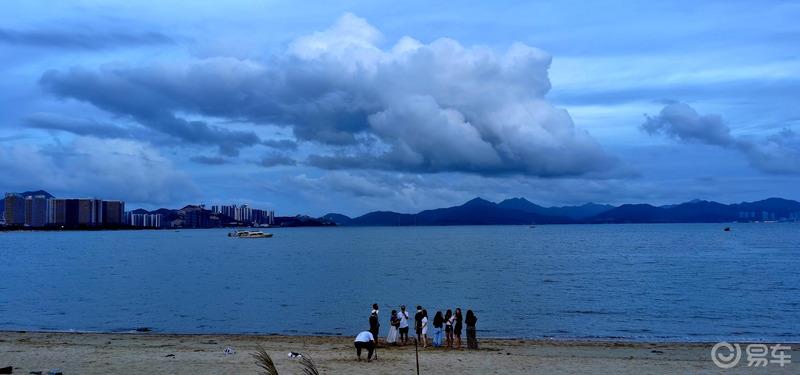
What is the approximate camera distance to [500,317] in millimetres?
45719

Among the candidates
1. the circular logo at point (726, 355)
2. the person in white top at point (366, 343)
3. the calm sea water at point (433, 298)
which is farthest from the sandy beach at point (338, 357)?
the calm sea water at point (433, 298)

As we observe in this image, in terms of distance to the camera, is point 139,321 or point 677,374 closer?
point 677,374

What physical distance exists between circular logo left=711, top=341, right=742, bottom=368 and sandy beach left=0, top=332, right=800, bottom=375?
1.26 feet

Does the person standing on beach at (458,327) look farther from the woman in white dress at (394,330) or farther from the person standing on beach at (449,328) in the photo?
the woman in white dress at (394,330)

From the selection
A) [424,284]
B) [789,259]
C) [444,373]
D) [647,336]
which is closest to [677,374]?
[444,373]

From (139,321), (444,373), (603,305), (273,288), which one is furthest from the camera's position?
(273,288)

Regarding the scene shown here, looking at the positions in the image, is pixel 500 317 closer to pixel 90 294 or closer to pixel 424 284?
pixel 424 284

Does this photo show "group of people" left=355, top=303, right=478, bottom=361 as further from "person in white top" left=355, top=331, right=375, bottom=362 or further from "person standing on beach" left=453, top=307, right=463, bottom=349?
"person in white top" left=355, top=331, right=375, bottom=362

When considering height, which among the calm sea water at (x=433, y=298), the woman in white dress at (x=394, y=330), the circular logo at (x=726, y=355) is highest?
the woman in white dress at (x=394, y=330)

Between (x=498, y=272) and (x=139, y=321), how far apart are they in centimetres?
4785

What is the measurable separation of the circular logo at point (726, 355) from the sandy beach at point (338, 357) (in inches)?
15.1

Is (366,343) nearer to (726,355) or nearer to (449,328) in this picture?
(449,328)

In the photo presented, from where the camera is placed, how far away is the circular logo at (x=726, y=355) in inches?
1054

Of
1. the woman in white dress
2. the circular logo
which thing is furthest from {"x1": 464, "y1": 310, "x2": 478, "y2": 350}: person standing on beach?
the circular logo
